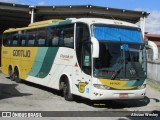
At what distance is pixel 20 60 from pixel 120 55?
8.67 meters

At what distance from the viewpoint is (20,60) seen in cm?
2144

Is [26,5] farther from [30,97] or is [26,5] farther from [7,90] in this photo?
[30,97]

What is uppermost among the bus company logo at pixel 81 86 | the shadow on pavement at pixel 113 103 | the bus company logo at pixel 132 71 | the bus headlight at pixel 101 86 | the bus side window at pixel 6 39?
the bus side window at pixel 6 39

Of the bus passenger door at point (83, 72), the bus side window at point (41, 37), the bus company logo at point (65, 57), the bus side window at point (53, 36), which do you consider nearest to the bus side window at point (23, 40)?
the bus side window at point (41, 37)

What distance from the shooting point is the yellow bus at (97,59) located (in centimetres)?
1372

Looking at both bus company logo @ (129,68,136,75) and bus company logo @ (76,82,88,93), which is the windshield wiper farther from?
bus company logo @ (76,82,88,93)

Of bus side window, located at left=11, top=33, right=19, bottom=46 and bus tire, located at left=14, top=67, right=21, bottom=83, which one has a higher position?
bus side window, located at left=11, top=33, right=19, bottom=46

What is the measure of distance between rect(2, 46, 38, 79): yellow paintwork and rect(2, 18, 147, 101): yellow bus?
2.60 metres

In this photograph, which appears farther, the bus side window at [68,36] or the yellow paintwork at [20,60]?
the yellow paintwork at [20,60]

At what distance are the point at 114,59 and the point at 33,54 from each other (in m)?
6.56

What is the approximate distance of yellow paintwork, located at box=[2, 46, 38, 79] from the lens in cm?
1983

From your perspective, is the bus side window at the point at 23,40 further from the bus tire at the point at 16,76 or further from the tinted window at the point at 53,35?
the tinted window at the point at 53,35

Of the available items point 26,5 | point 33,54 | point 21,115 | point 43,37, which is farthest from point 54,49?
point 26,5

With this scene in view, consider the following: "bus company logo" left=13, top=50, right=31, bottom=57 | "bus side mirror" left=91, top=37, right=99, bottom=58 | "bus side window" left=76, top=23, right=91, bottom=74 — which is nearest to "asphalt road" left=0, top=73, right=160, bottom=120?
"bus side window" left=76, top=23, right=91, bottom=74
